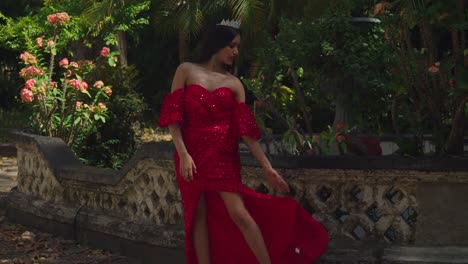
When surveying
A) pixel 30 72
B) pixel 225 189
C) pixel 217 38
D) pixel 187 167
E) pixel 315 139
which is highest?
pixel 30 72

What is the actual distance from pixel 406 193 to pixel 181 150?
142 centimetres

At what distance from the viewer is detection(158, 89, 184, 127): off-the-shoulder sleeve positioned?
5637 millimetres

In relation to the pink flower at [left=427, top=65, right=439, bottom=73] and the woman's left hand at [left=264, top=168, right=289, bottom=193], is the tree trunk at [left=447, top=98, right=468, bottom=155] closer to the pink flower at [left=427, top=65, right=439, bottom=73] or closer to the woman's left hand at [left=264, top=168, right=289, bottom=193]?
the pink flower at [left=427, top=65, right=439, bottom=73]

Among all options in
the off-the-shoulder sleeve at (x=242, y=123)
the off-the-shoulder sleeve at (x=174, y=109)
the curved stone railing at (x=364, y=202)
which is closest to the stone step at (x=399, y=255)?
the curved stone railing at (x=364, y=202)

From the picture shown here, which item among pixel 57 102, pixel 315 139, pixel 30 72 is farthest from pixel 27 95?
pixel 315 139

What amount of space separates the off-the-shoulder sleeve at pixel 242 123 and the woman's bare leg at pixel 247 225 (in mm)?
359

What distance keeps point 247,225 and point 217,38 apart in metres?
1.09

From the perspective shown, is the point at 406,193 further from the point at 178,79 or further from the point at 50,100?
the point at 50,100

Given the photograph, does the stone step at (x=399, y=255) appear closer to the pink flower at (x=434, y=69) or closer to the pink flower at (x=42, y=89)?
the pink flower at (x=434, y=69)

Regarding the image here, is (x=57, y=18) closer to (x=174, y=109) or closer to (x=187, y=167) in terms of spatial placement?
(x=174, y=109)

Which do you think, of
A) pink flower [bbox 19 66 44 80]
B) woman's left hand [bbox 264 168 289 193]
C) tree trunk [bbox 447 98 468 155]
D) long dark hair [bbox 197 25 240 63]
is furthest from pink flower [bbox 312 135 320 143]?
pink flower [bbox 19 66 44 80]

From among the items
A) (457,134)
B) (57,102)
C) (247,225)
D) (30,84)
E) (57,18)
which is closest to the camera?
(247,225)

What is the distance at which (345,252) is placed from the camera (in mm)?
6055

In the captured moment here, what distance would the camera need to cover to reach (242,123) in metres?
5.71
